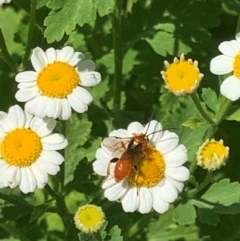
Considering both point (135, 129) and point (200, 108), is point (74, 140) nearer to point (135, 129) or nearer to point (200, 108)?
point (135, 129)

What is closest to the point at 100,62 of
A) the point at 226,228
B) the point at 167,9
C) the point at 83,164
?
the point at 167,9

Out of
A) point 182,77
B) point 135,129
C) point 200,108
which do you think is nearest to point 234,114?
point 200,108

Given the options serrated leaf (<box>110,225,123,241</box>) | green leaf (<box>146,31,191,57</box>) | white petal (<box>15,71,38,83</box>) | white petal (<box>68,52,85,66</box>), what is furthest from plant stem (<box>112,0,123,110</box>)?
serrated leaf (<box>110,225,123,241</box>)

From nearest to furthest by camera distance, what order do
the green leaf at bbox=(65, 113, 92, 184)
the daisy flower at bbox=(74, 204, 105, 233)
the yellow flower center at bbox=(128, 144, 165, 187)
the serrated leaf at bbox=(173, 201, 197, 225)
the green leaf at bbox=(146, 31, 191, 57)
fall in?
the daisy flower at bbox=(74, 204, 105, 233) < the yellow flower center at bbox=(128, 144, 165, 187) < the serrated leaf at bbox=(173, 201, 197, 225) < the green leaf at bbox=(65, 113, 92, 184) < the green leaf at bbox=(146, 31, 191, 57)

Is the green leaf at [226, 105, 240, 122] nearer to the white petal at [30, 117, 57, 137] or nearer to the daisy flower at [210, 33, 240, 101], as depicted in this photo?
the daisy flower at [210, 33, 240, 101]

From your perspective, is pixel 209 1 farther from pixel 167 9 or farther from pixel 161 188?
pixel 161 188

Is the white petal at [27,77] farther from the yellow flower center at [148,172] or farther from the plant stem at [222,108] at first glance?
the plant stem at [222,108]
